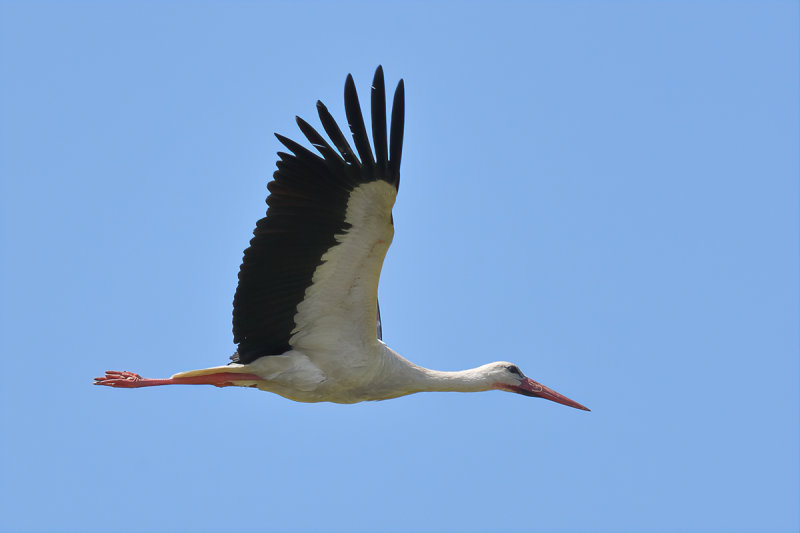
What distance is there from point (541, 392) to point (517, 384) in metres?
0.35

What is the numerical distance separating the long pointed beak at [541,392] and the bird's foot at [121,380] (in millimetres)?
3764

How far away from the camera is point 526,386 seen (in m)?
12.0

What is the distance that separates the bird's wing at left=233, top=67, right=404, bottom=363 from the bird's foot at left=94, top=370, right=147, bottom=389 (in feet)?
3.23

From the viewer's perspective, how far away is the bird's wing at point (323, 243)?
9.70 meters

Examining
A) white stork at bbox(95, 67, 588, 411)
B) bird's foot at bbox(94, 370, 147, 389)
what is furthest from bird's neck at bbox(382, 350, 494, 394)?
bird's foot at bbox(94, 370, 147, 389)

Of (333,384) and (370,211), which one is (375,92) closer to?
(370,211)

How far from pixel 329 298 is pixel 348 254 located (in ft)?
1.80

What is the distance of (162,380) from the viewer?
35.1 feet

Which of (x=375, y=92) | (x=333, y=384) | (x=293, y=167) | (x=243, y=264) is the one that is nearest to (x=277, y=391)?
(x=333, y=384)

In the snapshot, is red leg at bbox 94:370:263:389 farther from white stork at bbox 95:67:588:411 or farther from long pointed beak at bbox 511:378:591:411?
long pointed beak at bbox 511:378:591:411

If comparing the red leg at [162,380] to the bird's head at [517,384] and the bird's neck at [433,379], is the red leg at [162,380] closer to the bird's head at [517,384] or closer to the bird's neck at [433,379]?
the bird's neck at [433,379]

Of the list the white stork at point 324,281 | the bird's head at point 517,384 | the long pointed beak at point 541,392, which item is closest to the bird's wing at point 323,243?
the white stork at point 324,281

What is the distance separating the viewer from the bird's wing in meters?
9.70

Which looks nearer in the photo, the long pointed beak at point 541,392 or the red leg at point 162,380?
the red leg at point 162,380
